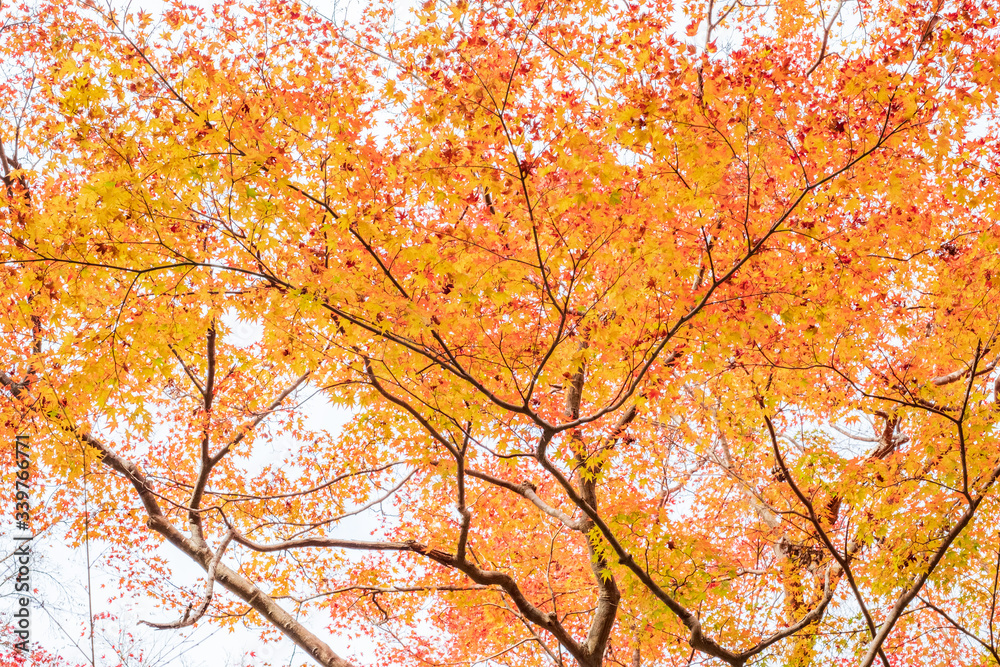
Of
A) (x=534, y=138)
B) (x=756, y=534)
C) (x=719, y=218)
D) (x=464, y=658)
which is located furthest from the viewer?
(x=464, y=658)

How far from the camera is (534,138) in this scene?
5.37 metres

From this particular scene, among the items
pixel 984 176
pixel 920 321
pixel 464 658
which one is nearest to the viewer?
pixel 984 176

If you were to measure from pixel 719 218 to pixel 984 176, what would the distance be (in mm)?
2863

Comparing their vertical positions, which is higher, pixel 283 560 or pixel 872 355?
pixel 872 355

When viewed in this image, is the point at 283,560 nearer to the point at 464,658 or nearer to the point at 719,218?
the point at 464,658

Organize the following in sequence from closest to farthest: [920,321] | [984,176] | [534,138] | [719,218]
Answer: [534,138]
[719,218]
[984,176]
[920,321]

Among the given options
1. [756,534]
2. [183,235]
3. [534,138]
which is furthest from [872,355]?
[183,235]

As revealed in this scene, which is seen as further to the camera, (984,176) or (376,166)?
(984,176)

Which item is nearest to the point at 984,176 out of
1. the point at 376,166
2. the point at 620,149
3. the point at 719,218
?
the point at 719,218

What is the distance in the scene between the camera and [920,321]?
8039 millimetres

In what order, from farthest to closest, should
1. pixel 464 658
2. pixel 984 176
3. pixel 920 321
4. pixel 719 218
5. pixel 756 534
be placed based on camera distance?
1. pixel 464 658
2. pixel 756 534
3. pixel 920 321
4. pixel 984 176
5. pixel 719 218

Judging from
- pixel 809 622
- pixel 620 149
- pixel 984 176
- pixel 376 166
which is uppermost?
pixel 984 176

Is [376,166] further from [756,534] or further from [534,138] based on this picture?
[756,534]

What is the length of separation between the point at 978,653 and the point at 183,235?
10.7m
